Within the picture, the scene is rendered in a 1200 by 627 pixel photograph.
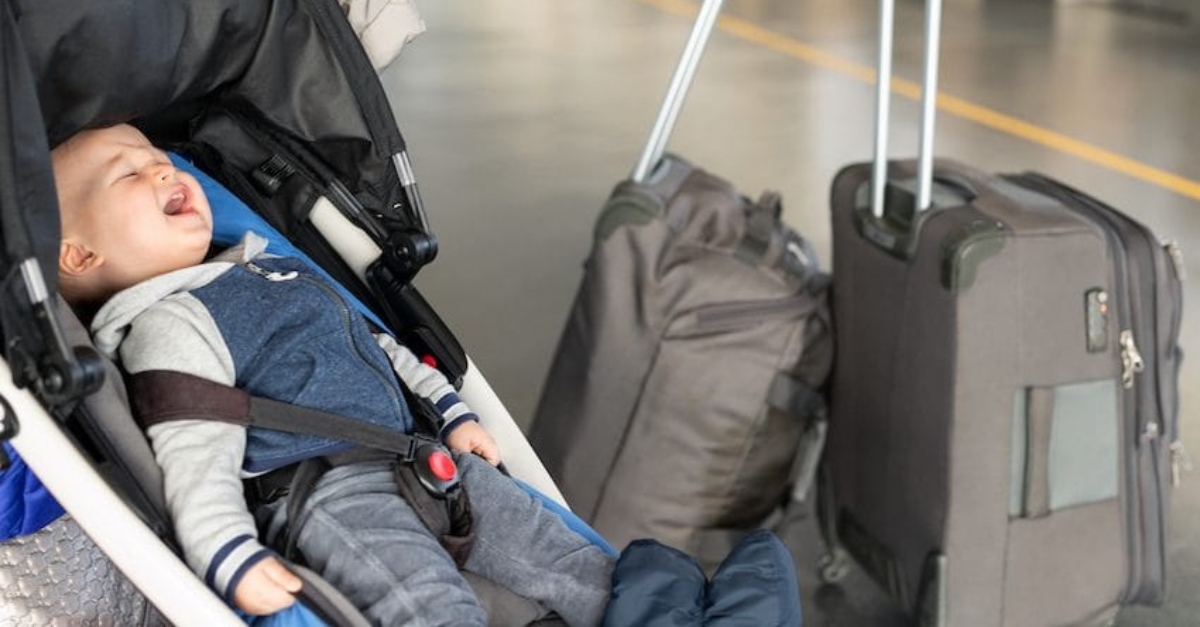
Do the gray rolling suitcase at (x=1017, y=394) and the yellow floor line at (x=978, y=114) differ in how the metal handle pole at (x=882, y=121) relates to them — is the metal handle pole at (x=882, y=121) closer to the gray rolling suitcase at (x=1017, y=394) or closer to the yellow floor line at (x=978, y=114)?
the gray rolling suitcase at (x=1017, y=394)

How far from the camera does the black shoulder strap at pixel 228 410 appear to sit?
1.66m

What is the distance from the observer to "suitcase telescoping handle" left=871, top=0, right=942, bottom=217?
2.41 metres

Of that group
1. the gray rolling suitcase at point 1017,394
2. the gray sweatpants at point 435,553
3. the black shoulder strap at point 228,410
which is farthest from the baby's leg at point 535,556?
the gray rolling suitcase at point 1017,394

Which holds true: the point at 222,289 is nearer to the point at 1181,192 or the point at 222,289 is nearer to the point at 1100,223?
the point at 1100,223

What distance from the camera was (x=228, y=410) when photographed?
5.49ft

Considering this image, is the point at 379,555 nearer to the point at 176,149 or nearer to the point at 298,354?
the point at 298,354

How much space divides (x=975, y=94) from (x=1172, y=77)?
74 cm

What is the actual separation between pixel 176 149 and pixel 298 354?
1.34ft

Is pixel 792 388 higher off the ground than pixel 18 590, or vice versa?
pixel 18 590

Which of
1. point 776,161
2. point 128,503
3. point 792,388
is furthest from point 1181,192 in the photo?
point 128,503

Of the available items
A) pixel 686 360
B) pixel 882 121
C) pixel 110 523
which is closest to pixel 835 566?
pixel 686 360

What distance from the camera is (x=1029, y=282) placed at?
2346mm

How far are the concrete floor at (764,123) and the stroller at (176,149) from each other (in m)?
1.13

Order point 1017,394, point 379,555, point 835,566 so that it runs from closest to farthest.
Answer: point 379,555 → point 1017,394 → point 835,566
